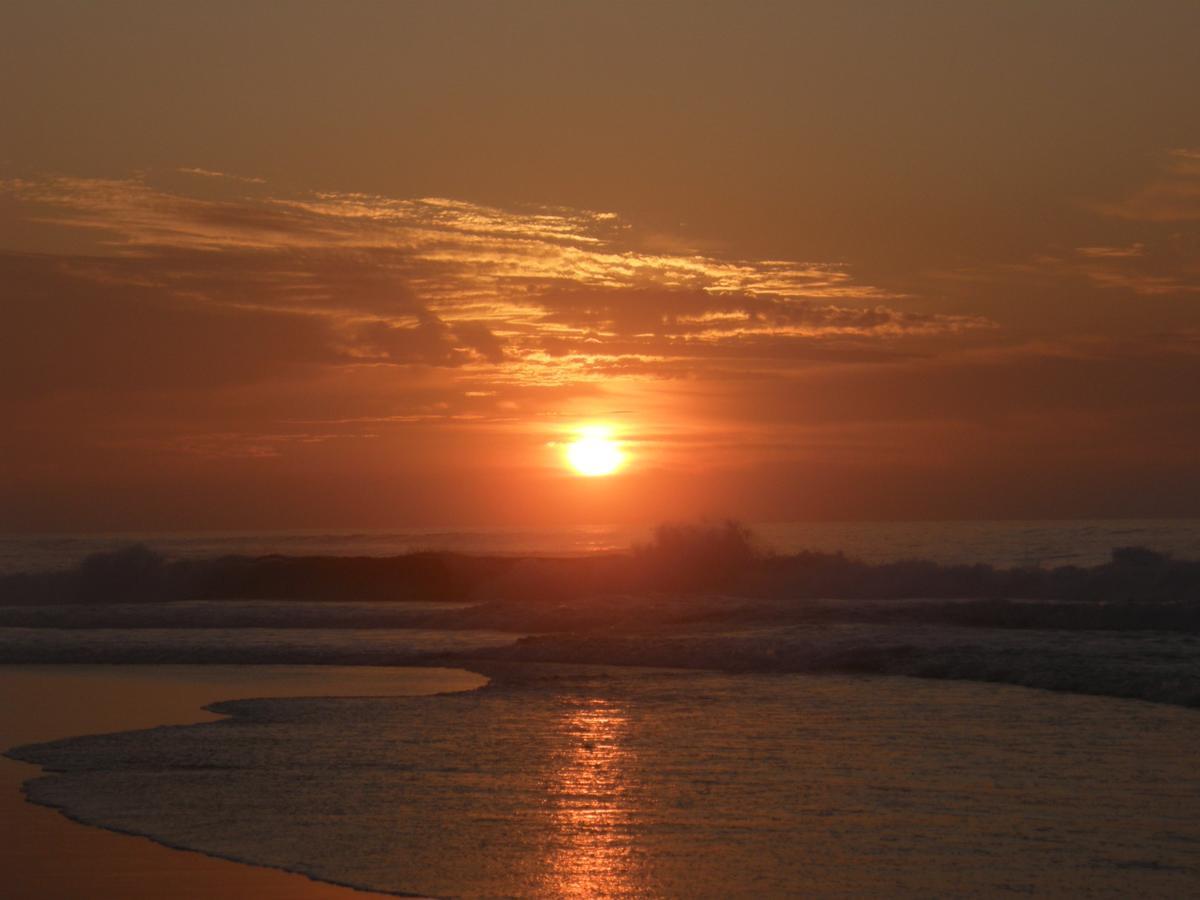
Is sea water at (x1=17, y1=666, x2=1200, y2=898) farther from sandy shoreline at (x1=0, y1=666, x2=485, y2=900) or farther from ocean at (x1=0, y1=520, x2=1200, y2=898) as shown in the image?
sandy shoreline at (x1=0, y1=666, x2=485, y2=900)

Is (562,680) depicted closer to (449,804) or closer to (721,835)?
(449,804)

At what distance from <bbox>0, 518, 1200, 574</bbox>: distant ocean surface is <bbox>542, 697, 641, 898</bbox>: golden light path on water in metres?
33.3

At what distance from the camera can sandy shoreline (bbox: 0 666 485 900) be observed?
6.41m

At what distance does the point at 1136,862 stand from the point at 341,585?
120ft

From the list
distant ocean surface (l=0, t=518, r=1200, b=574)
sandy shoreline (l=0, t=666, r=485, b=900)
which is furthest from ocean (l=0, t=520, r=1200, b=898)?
distant ocean surface (l=0, t=518, r=1200, b=574)

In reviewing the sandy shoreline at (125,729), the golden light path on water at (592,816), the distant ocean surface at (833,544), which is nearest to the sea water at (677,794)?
the golden light path on water at (592,816)

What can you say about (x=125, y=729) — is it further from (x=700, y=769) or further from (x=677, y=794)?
(x=677, y=794)

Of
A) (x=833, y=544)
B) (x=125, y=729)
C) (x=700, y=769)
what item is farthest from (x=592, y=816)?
(x=833, y=544)

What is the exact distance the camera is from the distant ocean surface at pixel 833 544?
4606 centimetres

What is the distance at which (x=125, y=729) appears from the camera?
12.0 metres

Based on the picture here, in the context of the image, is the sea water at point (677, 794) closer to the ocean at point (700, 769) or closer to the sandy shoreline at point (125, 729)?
the ocean at point (700, 769)

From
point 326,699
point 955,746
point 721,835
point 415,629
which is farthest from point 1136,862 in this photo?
point 415,629

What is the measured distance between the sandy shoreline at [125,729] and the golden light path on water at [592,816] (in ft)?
3.47

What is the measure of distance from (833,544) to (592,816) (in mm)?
54703
